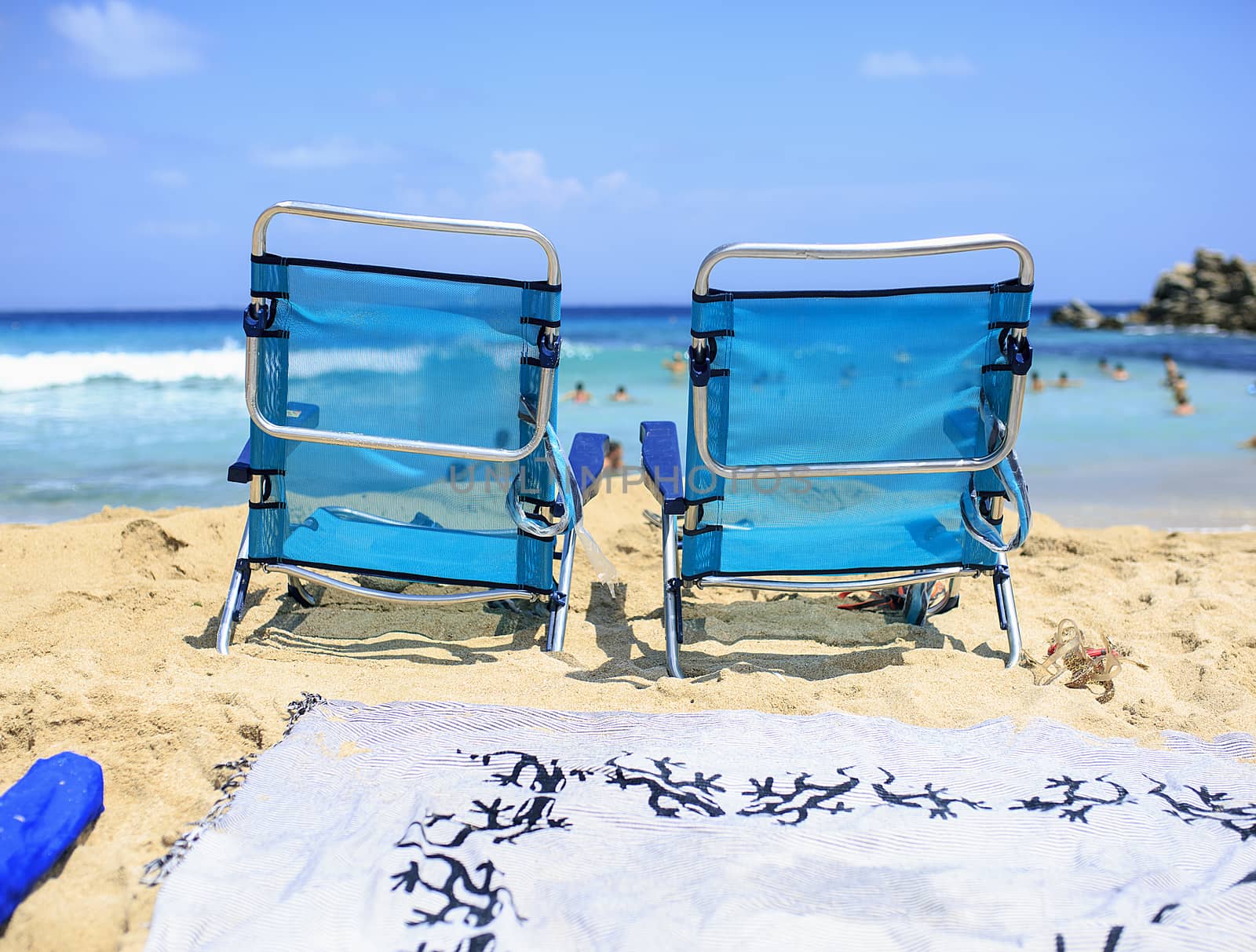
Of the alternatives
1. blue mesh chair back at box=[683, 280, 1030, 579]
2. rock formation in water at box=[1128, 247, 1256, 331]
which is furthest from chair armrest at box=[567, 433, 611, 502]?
rock formation in water at box=[1128, 247, 1256, 331]

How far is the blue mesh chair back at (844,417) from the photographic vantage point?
10.1 ft

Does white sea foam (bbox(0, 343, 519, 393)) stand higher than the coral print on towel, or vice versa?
white sea foam (bbox(0, 343, 519, 393))

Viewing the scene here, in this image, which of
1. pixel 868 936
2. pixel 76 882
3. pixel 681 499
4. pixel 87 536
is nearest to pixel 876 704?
pixel 681 499

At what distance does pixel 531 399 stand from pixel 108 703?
153 centimetres

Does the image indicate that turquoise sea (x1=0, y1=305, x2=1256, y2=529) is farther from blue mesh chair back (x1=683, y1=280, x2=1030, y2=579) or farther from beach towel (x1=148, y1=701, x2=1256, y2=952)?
beach towel (x1=148, y1=701, x2=1256, y2=952)

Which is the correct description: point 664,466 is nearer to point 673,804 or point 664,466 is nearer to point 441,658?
point 441,658

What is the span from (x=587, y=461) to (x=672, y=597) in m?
0.73

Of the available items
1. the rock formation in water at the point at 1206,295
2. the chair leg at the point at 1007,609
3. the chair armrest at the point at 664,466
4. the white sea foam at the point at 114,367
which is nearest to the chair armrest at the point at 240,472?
the chair armrest at the point at 664,466

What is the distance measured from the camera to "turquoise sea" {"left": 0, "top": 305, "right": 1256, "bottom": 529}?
6.79m

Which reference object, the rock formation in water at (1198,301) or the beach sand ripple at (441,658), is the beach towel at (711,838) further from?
the rock formation in water at (1198,301)

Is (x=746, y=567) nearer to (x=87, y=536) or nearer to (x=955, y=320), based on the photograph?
(x=955, y=320)

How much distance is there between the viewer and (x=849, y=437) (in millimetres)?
3158

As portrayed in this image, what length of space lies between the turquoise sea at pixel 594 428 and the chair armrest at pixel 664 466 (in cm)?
390

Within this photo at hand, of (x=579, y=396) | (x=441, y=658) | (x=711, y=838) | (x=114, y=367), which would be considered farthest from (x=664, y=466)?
(x=114, y=367)
